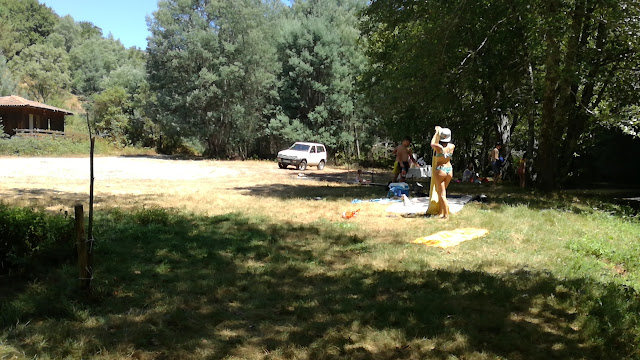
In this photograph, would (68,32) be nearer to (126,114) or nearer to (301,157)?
(126,114)

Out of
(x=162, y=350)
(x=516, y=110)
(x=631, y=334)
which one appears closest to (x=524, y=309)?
(x=631, y=334)

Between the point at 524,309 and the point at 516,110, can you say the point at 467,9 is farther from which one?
the point at 524,309

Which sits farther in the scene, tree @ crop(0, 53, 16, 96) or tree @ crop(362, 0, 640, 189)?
tree @ crop(0, 53, 16, 96)

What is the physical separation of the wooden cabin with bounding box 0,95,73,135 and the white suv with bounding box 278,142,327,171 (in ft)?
83.0

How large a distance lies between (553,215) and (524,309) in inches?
231

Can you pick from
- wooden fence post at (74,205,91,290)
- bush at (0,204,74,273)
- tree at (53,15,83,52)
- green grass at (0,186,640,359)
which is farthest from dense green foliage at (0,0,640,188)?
wooden fence post at (74,205,91,290)

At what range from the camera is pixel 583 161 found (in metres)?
19.5

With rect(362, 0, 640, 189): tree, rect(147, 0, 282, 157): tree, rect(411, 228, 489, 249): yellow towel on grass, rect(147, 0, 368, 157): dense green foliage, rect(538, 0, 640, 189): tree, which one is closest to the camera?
rect(411, 228, 489, 249): yellow towel on grass

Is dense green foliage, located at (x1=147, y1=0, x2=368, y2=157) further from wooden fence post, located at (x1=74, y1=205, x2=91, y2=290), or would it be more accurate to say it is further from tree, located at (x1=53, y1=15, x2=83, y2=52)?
tree, located at (x1=53, y1=15, x2=83, y2=52)

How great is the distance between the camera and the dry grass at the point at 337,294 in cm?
344

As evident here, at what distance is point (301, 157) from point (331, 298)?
23147mm

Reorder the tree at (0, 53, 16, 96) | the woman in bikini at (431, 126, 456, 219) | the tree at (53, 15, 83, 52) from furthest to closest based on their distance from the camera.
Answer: the tree at (53, 15, 83, 52)
the tree at (0, 53, 16, 96)
the woman in bikini at (431, 126, 456, 219)

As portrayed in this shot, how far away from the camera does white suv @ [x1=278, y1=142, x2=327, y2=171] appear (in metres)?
27.5

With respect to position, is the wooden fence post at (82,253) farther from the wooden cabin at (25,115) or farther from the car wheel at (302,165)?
the wooden cabin at (25,115)
